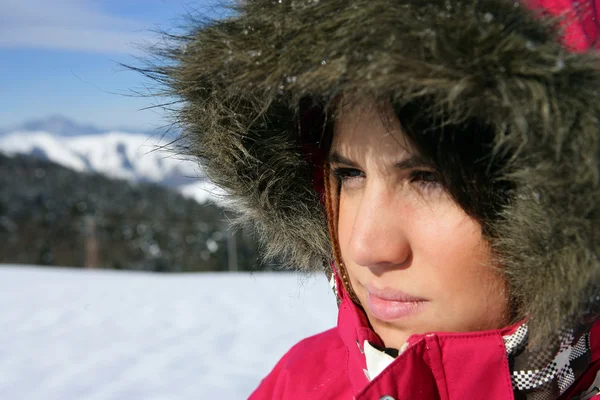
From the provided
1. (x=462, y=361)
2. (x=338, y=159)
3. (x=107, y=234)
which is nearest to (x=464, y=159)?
(x=338, y=159)

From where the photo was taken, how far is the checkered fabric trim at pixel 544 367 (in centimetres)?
109

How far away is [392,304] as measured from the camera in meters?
1.16

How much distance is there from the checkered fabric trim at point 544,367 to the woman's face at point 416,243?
0.06 m

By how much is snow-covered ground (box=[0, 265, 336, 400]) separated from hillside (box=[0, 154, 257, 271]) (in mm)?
5103

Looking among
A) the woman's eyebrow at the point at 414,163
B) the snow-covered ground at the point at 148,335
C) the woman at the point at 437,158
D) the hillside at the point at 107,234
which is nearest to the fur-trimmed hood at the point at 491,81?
the woman at the point at 437,158

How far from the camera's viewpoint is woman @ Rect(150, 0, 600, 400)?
2.79ft

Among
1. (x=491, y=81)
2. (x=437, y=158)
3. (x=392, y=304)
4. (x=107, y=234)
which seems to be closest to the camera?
(x=491, y=81)

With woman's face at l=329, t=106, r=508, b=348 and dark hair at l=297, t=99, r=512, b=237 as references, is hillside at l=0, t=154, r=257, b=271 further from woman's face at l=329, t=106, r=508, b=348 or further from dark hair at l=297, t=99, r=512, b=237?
dark hair at l=297, t=99, r=512, b=237

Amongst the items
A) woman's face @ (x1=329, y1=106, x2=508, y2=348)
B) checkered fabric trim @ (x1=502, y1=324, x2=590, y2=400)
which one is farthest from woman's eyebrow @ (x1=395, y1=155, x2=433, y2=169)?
checkered fabric trim @ (x1=502, y1=324, x2=590, y2=400)

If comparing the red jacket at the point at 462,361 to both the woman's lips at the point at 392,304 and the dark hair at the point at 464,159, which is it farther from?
the dark hair at the point at 464,159

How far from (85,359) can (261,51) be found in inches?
105

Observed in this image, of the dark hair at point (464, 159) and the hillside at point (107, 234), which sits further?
the hillside at point (107, 234)

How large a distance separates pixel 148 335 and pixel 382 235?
9.56 ft

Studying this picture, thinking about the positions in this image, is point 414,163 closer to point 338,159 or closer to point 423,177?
point 423,177
